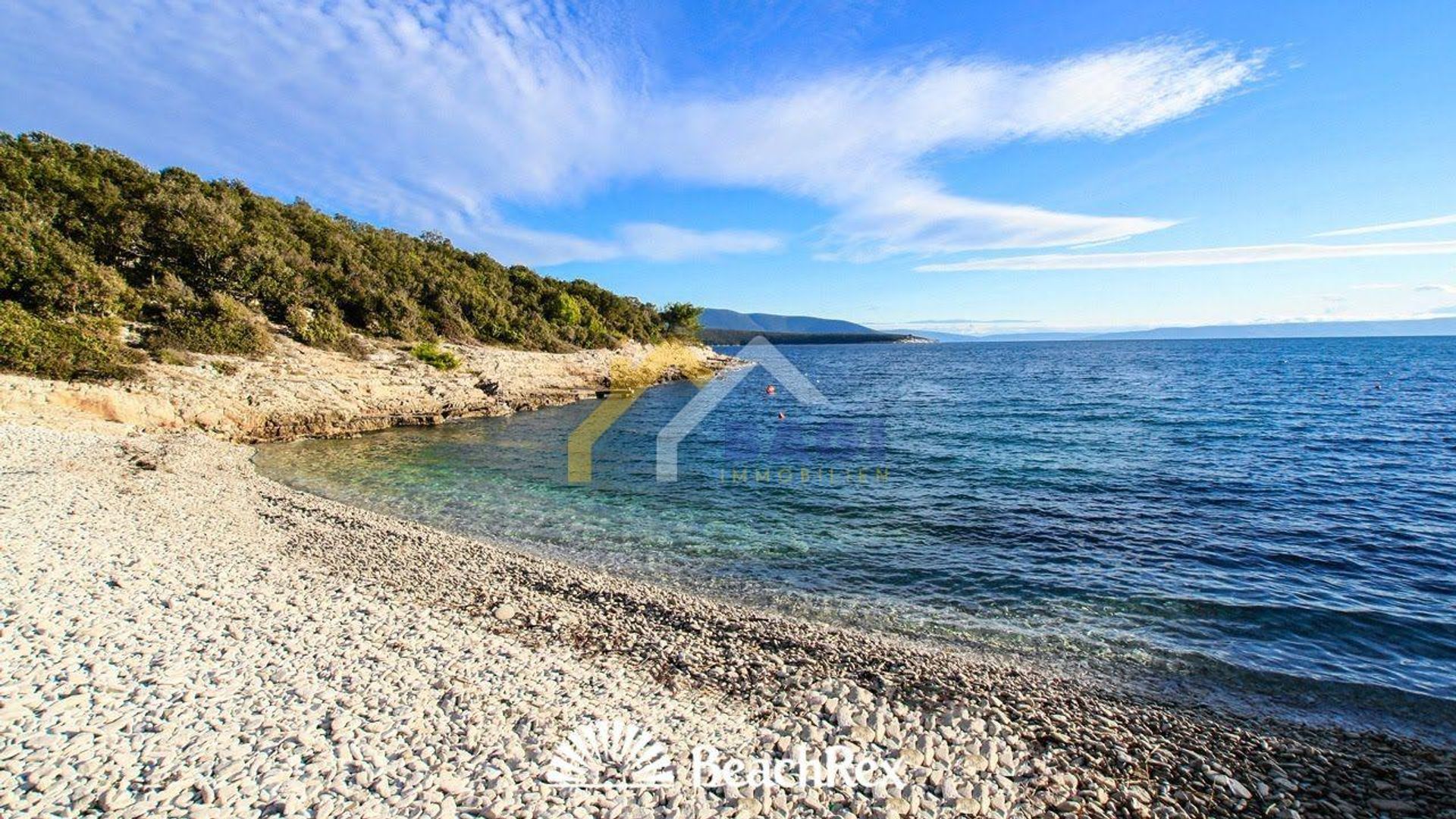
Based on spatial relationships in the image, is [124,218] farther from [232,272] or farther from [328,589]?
[328,589]

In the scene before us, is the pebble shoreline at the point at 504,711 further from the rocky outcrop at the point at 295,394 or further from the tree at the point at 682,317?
the tree at the point at 682,317

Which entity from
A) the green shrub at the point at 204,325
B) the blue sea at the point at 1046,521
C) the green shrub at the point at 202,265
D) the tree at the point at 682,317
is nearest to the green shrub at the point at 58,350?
the green shrub at the point at 202,265

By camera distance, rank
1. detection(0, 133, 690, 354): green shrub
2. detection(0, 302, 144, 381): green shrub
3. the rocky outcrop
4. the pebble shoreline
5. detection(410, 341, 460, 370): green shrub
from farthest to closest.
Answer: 1. detection(410, 341, 460, 370): green shrub
2. detection(0, 133, 690, 354): green shrub
3. the rocky outcrop
4. detection(0, 302, 144, 381): green shrub
5. the pebble shoreline

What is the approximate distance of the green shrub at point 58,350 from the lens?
20.1m

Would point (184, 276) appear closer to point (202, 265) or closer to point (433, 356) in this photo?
point (202, 265)

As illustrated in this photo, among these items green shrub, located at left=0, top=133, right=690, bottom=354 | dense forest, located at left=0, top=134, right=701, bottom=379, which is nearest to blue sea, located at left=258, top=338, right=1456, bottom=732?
dense forest, located at left=0, top=134, right=701, bottom=379

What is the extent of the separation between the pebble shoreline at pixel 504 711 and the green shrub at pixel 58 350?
15637 mm

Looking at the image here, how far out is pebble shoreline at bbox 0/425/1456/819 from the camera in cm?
514

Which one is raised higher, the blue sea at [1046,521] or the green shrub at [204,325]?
the green shrub at [204,325]

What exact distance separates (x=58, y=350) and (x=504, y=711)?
88.9ft

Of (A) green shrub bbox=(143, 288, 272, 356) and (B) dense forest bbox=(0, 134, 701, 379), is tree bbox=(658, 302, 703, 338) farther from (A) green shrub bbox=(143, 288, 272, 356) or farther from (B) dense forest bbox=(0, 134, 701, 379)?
(A) green shrub bbox=(143, 288, 272, 356)

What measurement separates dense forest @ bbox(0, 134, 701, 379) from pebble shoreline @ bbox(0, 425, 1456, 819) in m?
19.5

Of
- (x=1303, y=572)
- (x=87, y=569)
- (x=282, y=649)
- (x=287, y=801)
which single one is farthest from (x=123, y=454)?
(x=1303, y=572)

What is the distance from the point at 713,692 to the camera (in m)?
7.33
